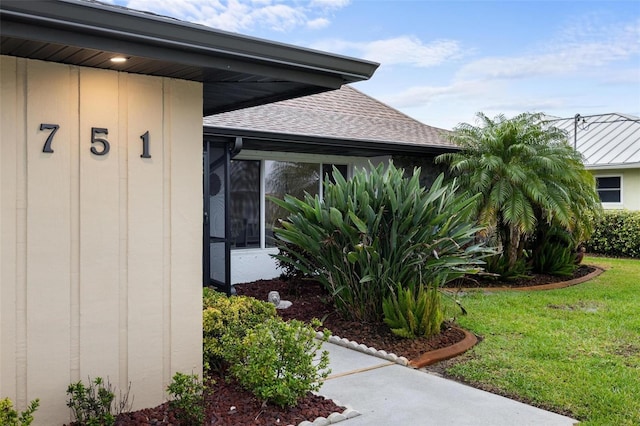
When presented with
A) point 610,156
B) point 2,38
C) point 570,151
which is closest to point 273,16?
point 570,151

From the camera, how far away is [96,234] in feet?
12.5

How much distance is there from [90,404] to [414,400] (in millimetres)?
2486

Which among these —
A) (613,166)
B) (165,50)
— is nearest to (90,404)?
(165,50)

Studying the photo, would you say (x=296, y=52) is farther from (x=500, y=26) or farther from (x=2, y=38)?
(x=500, y=26)

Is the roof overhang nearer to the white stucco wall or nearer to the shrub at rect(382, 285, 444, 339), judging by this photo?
the shrub at rect(382, 285, 444, 339)

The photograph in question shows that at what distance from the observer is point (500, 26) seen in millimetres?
13211

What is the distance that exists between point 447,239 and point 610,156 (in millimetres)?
14912

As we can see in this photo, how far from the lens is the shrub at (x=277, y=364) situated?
4125 millimetres

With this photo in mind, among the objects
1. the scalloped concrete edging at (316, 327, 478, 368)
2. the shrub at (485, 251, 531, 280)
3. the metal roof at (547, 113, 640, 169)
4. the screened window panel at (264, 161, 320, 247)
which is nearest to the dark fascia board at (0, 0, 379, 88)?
the scalloped concrete edging at (316, 327, 478, 368)

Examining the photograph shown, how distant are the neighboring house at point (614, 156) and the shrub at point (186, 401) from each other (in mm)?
15066

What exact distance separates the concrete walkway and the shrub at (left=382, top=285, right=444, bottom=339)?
2.30ft

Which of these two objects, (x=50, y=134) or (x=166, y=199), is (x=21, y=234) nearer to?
(x=50, y=134)

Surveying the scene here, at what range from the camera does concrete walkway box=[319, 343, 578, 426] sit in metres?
4.27

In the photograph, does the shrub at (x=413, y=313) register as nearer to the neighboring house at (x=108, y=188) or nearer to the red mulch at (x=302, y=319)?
the red mulch at (x=302, y=319)
